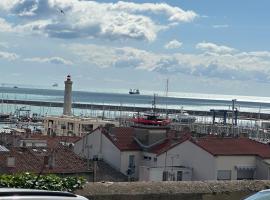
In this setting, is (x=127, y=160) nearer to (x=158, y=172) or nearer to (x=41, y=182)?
(x=158, y=172)

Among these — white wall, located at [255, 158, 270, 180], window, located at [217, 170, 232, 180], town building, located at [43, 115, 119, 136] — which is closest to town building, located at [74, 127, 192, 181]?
window, located at [217, 170, 232, 180]

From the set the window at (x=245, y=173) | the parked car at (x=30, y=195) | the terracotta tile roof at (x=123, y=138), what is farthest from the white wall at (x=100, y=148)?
the parked car at (x=30, y=195)

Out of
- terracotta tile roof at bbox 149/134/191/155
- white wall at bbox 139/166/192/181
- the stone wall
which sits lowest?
white wall at bbox 139/166/192/181

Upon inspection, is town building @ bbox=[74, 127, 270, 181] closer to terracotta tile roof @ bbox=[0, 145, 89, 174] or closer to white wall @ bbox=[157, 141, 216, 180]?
white wall @ bbox=[157, 141, 216, 180]

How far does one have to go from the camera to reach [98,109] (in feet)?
626

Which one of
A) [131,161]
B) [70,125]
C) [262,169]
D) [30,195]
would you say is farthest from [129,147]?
[70,125]

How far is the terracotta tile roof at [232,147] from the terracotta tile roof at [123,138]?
18.4ft

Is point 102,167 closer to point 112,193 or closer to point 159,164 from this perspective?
point 159,164

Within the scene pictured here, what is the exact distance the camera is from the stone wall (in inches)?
394

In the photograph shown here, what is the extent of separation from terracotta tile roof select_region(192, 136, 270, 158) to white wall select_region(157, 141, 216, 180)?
1.62 feet

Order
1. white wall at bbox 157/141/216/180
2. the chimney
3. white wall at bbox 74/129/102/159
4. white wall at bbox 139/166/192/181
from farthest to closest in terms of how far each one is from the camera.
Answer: white wall at bbox 74/129/102/159 → white wall at bbox 139/166/192/181 → white wall at bbox 157/141/216/180 → the chimney

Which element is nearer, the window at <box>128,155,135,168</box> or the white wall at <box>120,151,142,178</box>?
the white wall at <box>120,151,142,178</box>

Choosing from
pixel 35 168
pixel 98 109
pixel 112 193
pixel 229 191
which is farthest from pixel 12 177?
pixel 98 109

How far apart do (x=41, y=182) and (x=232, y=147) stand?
107ft
